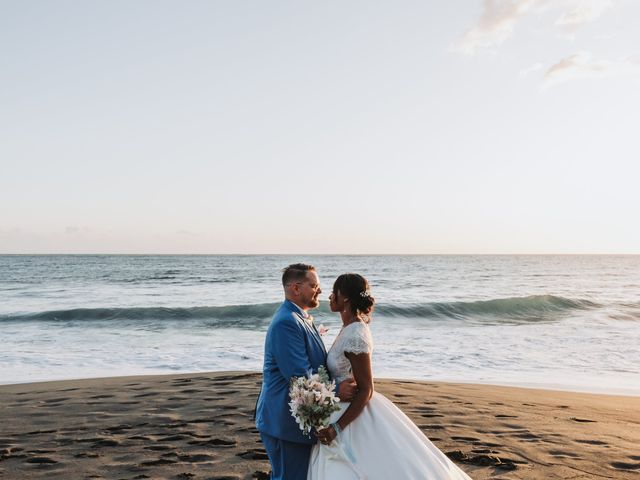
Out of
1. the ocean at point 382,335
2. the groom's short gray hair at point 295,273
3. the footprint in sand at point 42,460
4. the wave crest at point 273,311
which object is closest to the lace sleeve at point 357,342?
the groom's short gray hair at point 295,273

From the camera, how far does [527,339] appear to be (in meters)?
16.9

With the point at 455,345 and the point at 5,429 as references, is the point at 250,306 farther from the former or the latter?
the point at 5,429

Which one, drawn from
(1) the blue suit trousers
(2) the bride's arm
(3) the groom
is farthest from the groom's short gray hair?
(1) the blue suit trousers

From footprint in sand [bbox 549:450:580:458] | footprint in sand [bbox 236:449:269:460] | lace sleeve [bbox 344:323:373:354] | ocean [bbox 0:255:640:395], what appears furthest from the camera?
ocean [bbox 0:255:640:395]

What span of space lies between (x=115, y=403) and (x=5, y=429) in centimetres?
150

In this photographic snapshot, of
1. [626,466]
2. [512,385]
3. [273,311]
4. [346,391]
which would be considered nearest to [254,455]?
[346,391]

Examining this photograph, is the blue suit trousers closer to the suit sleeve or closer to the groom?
the groom

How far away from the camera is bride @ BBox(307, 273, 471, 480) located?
3.43 metres

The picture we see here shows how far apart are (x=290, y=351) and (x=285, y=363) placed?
8 cm

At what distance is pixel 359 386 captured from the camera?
349 cm

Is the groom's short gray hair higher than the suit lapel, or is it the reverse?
the groom's short gray hair

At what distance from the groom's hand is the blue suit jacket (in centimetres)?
19

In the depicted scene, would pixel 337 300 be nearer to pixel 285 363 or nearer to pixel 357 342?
pixel 357 342

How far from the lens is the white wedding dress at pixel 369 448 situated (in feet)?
11.2
